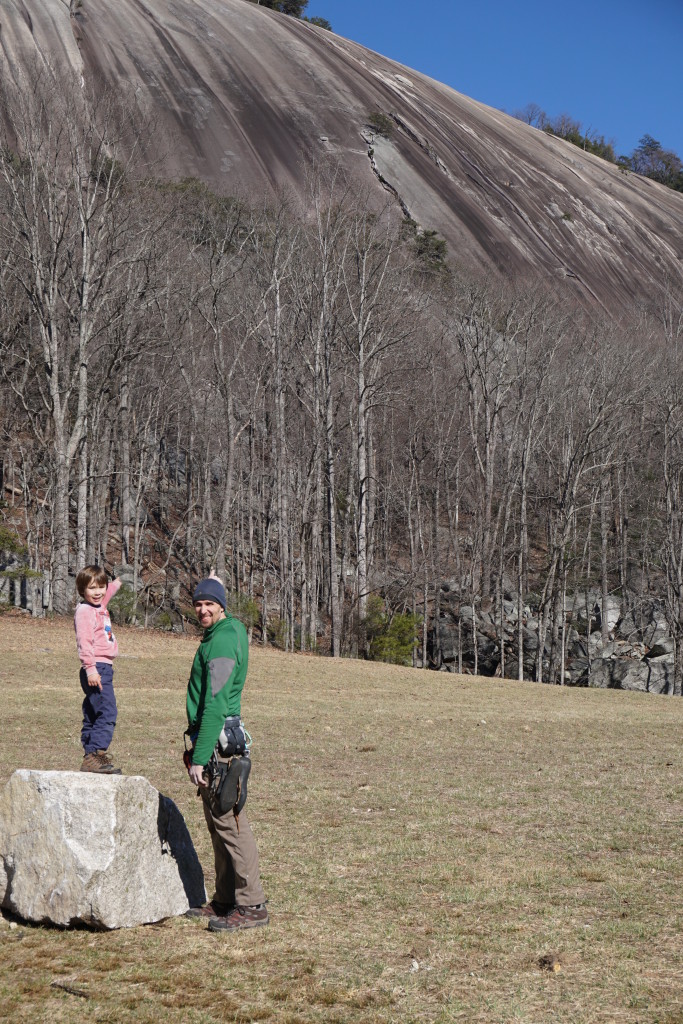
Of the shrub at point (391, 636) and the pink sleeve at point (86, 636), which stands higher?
the pink sleeve at point (86, 636)

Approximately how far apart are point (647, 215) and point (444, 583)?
6420cm

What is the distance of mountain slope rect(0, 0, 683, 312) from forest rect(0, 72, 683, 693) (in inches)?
592

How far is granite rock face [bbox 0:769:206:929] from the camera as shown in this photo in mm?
5797

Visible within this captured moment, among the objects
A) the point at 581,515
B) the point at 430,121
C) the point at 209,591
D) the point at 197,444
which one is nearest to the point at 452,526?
the point at 581,515

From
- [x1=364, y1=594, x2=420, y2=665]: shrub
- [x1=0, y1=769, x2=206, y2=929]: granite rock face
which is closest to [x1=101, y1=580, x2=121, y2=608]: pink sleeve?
[x1=0, y1=769, x2=206, y2=929]: granite rock face

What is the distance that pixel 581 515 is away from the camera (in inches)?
2015

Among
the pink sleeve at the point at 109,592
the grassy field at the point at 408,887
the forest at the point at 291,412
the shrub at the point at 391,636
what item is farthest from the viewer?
the shrub at the point at 391,636

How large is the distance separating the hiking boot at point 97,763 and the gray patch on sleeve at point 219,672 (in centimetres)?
378

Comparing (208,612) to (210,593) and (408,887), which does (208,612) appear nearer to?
(210,593)

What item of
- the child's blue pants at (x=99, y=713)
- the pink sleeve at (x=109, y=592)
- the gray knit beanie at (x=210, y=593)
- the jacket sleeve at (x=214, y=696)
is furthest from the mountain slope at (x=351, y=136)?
the jacket sleeve at (x=214, y=696)

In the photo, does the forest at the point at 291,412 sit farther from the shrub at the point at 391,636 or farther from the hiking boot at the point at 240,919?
the hiking boot at the point at 240,919

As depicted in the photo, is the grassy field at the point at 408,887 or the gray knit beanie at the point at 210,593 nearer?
the grassy field at the point at 408,887

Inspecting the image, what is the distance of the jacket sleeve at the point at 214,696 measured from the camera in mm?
5871

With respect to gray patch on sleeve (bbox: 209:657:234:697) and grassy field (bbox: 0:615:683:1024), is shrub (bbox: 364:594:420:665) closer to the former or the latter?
grassy field (bbox: 0:615:683:1024)
